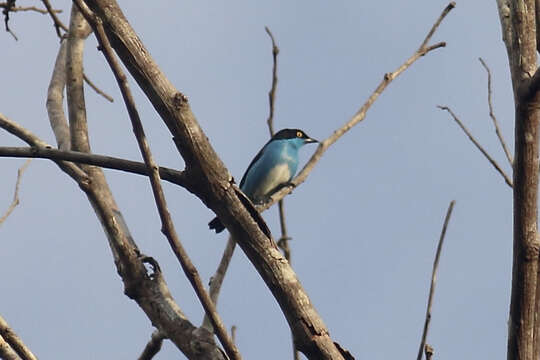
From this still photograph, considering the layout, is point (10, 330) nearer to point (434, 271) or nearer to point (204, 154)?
point (204, 154)

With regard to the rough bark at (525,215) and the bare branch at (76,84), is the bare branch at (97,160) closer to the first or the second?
the rough bark at (525,215)

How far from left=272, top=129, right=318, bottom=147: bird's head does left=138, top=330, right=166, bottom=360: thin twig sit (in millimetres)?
7357

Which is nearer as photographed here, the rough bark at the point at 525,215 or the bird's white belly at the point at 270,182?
the rough bark at the point at 525,215

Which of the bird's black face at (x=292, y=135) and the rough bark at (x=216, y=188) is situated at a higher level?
the bird's black face at (x=292, y=135)

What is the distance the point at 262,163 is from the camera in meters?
9.72

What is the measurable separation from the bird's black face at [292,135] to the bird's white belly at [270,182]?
0.98 m

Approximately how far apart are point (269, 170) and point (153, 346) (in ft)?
21.5

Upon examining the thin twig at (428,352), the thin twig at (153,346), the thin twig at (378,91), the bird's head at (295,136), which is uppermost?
the bird's head at (295,136)

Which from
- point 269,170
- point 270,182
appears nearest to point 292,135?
point 269,170

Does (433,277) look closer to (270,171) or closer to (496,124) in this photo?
(496,124)

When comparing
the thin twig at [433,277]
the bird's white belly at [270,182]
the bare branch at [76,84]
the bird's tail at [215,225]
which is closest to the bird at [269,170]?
the bird's white belly at [270,182]

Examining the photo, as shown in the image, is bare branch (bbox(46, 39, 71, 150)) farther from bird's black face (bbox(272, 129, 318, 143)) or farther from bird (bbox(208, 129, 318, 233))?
bird's black face (bbox(272, 129, 318, 143))

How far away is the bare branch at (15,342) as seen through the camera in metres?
2.75

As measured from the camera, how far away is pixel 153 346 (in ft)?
10.0
